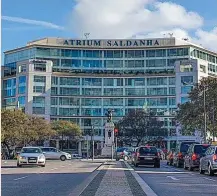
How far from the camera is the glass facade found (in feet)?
371

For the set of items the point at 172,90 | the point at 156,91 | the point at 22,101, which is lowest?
the point at 22,101

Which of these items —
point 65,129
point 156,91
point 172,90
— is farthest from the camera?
point 156,91

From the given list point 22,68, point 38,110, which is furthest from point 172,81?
point 22,68

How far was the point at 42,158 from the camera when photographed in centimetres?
3158

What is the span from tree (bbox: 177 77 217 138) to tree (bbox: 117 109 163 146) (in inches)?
1458

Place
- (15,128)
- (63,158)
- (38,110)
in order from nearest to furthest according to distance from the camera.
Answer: (63,158), (15,128), (38,110)

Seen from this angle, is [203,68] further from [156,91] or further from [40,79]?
[40,79]

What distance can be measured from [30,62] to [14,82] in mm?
8639

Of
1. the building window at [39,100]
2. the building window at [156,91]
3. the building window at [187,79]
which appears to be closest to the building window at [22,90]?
the building window at [39,100]

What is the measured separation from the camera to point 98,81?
384 ft

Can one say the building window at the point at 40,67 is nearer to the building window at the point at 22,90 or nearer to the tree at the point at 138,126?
the building window at the point at 22,90

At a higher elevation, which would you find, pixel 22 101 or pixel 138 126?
pixel 22 101

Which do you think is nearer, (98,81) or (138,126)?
(138,126)

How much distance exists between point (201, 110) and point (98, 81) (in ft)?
206
